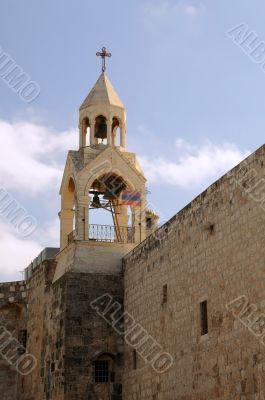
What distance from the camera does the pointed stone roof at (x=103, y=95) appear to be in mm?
19422

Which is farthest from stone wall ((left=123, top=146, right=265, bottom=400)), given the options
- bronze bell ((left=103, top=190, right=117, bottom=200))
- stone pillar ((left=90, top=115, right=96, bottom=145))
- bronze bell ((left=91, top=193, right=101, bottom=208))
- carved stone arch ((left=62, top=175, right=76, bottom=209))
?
stone pillar ((left=90, top=115, right=96, bottom=145))

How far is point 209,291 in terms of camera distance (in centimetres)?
1280

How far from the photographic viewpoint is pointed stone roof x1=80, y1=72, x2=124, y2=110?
63.7 feet

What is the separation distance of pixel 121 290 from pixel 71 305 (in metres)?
1.32

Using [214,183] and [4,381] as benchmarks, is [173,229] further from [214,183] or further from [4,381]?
[4,381]

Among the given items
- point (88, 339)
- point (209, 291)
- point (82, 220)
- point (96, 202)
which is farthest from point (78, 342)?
point (209, 291)

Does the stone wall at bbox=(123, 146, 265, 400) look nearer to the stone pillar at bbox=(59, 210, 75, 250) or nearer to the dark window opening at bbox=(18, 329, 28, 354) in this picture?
the stone pillar at bbox=(59, 210, 75, 250)

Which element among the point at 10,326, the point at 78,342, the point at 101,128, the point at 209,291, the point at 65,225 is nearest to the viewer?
the point at 209,291

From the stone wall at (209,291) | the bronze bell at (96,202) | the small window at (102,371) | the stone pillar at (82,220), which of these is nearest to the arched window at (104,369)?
the small window at (102,371)

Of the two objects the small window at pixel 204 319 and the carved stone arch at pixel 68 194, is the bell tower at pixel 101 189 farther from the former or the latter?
the small window at pixel 204 319

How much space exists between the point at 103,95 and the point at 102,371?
7.44 meters

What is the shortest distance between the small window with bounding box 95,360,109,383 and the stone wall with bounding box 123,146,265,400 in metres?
0.60

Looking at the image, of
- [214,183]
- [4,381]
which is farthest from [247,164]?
[4,381]

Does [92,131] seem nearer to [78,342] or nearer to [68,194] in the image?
[68,194]
